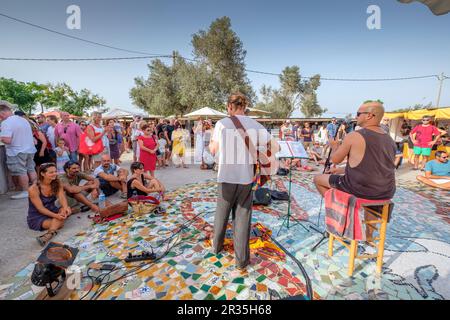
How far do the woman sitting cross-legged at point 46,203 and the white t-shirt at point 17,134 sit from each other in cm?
220

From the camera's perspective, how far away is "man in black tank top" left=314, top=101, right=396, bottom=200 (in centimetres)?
213

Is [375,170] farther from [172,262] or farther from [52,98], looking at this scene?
[52,98]

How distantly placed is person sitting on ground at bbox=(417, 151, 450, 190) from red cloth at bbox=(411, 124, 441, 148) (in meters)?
2.24

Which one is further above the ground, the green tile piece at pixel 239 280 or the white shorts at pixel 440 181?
the white shorts at pixel 440 181

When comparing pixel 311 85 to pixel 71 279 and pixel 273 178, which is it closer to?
pixel 273 178

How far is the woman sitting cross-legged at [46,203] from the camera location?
123 inches

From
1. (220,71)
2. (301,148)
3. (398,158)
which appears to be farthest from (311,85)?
(301,148)

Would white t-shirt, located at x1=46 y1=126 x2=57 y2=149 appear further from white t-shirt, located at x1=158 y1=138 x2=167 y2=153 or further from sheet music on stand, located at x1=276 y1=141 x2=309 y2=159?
sheet music on stand, located at x1=276 y1=141 x2=309 y2=159

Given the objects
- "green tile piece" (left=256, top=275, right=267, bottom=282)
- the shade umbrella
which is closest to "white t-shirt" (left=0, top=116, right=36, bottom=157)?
"green tile piece" (left=256, top=275, right=267, bottom=282)

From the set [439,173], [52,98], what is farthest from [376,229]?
[52,98]

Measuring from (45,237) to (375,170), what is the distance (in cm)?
434

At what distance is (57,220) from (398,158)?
10.6 metres

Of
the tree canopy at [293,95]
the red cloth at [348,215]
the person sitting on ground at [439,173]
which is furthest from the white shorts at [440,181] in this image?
the tree canopy at [293,95]

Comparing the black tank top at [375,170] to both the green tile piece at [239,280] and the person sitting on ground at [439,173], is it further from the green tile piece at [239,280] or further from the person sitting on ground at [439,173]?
the person sitting on ground at [439,173]
